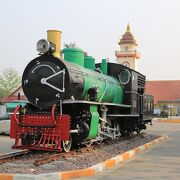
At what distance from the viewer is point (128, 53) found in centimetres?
8394

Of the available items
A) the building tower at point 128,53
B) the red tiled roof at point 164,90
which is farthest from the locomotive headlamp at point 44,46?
the building tower at point 128,53

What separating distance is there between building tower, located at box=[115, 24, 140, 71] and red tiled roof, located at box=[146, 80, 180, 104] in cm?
627

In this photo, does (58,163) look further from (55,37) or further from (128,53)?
(128,53)

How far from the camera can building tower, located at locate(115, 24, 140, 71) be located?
3263 inches

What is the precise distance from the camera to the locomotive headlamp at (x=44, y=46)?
10844 mm

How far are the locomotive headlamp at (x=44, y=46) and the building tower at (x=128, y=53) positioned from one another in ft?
230

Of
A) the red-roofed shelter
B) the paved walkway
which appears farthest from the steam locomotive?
the red-roofed shelter

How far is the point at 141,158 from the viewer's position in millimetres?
10789

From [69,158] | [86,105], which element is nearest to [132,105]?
[86,105]

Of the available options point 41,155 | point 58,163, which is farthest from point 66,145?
point 58,163

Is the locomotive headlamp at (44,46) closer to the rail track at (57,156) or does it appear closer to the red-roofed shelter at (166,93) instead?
the rail track at (57,156)

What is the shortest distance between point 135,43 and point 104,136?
252ft

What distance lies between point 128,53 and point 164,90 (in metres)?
13.5

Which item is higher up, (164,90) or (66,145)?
(164,90)
